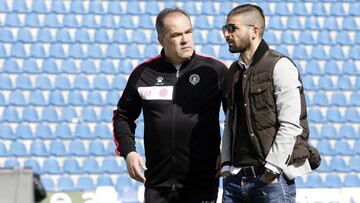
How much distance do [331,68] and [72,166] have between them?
2.85 meters

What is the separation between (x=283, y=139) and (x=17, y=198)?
3.83 ft

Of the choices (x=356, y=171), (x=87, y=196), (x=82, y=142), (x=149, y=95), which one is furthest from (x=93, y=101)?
(x=149, y=95)

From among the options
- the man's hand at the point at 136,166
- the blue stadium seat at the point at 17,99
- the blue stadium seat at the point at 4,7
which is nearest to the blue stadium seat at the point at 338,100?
the blue stadium seat at the point at 17,99

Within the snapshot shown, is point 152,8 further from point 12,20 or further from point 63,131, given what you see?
point 63,131

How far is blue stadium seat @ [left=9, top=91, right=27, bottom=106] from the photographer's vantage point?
8.43 meters

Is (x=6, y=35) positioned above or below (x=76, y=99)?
above

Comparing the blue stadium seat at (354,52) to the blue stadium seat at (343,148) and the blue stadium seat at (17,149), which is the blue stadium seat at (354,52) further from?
the blue stadium seat at (17,149)

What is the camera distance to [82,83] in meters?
8.57

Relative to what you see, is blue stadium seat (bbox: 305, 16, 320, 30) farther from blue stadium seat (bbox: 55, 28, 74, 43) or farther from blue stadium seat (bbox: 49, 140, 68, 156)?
blue stadium seat (bbox: 49, 140, 68, 156)

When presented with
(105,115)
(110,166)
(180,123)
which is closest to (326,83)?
(105,115)

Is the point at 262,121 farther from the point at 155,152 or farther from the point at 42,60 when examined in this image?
the point at 42,60

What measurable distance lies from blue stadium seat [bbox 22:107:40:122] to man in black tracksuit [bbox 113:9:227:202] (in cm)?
413

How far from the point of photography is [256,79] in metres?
3.89

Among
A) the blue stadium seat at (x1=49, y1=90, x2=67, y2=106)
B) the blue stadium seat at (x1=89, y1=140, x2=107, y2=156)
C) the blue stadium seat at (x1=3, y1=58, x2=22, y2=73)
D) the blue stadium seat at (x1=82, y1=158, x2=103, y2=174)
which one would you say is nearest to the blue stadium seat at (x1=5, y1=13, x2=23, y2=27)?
the blue stadium seat at (x1=3, y1=58, x2=22, y2=73)
